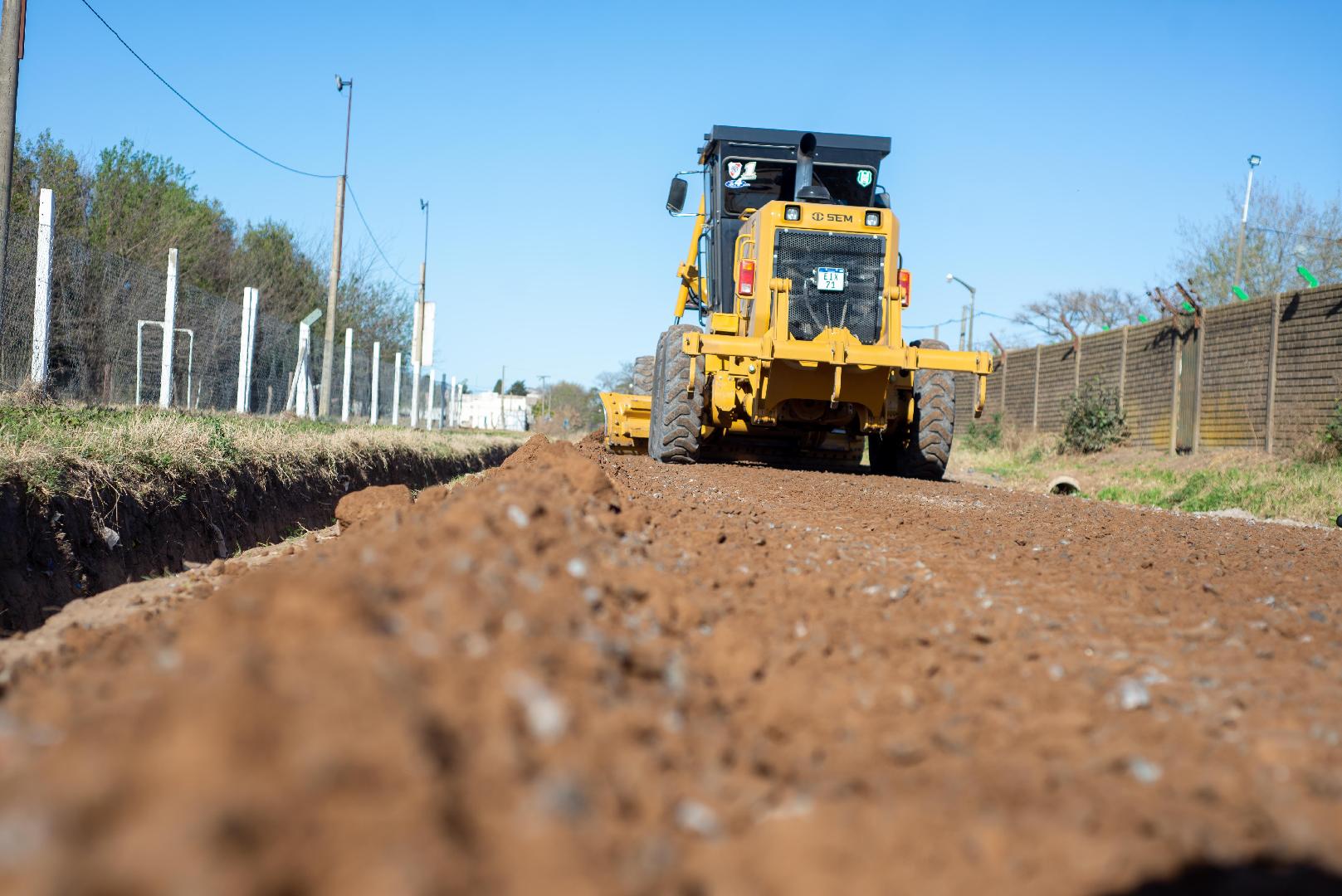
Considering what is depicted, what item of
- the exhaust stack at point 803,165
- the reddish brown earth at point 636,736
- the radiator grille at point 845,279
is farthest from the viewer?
the exhaust stack at point 803,165

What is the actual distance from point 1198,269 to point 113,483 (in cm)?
4096

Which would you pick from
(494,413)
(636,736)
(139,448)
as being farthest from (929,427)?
(494,413)

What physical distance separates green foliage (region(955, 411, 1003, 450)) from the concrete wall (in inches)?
150

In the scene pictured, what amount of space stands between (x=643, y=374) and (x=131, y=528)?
943 centimetres

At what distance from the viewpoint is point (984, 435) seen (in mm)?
30062

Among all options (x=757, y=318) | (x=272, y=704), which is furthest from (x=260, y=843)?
(x=757, y=318)

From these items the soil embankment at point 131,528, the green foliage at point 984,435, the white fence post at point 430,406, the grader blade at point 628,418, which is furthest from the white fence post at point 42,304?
the green foliage at point 984,435

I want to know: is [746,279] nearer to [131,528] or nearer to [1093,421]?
[131,528]

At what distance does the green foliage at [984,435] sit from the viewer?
1149 inches

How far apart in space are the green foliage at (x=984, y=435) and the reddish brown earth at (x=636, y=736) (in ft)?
84.1

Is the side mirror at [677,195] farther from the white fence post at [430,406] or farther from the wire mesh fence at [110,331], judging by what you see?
the white fence post at [430,406]

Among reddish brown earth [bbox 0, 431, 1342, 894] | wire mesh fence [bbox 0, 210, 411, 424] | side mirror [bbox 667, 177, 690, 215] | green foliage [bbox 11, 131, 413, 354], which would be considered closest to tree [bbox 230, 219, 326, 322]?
green foliage [bbox 11, 131, 413, 354]

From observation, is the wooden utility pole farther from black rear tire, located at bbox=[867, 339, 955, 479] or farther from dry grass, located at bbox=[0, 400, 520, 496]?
black rear tire, located at bbox=[867, 339, 955, 479]

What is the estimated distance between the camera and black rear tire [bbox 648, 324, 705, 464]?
12.1m
